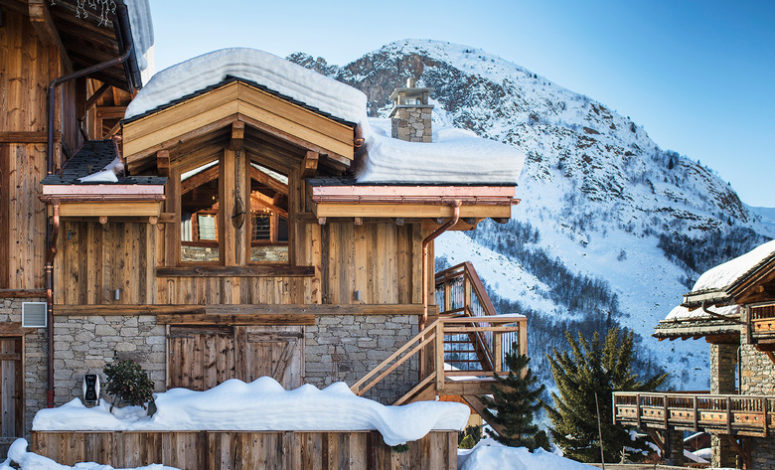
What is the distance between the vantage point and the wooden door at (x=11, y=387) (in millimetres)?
13250

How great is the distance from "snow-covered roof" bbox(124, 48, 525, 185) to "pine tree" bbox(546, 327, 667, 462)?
1210 cm

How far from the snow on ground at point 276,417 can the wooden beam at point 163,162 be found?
357cm

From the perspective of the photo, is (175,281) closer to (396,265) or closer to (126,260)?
(126,260)

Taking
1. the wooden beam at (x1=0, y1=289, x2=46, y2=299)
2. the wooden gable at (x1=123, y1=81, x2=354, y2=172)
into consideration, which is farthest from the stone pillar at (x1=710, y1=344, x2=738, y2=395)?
the wooden beam at (x1=0, y1=289, x2=46, y2=299)

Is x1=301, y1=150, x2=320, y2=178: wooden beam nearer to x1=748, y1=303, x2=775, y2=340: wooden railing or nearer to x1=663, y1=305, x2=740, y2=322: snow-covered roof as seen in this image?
x1=748, y1=303, x2=775, y2=340: wooden railing

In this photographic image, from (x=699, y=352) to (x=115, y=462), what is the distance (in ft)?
231

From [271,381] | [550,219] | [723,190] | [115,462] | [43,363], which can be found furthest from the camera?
[723,190]

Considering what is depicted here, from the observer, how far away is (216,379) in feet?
43.7

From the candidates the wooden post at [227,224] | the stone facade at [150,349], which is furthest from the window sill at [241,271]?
the stone facade at [150,349]

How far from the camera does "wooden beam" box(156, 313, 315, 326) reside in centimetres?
1323

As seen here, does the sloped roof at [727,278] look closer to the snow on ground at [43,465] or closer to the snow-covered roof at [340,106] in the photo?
the snow-covered roof at [340,106]

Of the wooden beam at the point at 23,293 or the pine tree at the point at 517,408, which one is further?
the wooden beam at the point at 23,293

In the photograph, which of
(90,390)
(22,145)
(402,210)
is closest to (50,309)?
(90,390)

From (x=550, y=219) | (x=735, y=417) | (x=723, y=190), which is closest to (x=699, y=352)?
(x=550, y=219)
